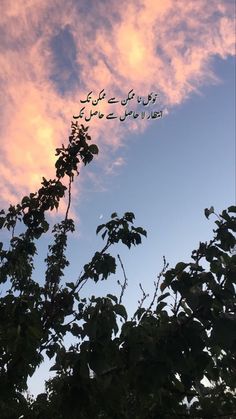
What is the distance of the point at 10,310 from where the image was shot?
386 cm

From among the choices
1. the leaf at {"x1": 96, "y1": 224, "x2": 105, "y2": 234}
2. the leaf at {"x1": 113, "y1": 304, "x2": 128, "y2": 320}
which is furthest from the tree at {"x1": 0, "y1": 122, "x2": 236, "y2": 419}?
the leaf at {"x1": 96, "y1": 224, "x2": 105, "y2": 234}

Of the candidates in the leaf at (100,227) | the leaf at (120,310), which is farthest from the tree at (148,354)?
the leaf at (100,227)

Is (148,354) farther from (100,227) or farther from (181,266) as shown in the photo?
(100,227)

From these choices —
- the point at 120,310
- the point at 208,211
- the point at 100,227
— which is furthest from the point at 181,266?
the point at 100,227

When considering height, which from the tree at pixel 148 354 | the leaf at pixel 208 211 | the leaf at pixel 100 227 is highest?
the leaf at pixel 100 227

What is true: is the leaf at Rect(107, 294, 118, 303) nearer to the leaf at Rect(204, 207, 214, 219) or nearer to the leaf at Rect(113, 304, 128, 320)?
the leaf at Rect(113, 304, 128, 320)

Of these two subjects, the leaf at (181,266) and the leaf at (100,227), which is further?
the leaf at (100,227)

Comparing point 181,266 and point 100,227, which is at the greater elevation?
point 100,227

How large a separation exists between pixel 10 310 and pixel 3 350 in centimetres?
36

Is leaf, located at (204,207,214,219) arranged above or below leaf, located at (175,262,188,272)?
above

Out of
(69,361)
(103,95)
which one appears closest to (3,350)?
(69,361)

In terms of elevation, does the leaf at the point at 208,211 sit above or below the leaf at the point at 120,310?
above

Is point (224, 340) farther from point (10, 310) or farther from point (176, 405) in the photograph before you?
point (10, 310)

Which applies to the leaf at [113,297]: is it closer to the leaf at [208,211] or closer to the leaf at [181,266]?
the leaf at [181,266]
